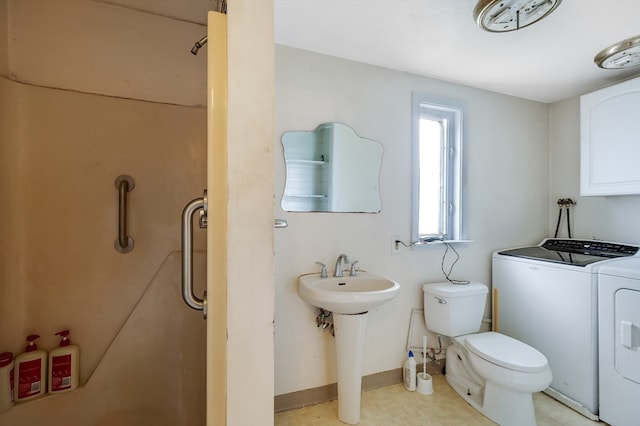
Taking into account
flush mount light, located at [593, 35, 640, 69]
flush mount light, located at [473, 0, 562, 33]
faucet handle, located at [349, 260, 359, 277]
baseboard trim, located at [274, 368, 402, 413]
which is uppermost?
flush mount light, located at [593, 35, 640, 69]

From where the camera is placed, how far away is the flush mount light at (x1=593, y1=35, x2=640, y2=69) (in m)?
1.61

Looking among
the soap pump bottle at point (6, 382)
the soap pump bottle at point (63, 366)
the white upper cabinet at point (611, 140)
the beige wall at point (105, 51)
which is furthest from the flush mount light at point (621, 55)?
the soap pump bottle at point (6, 382)

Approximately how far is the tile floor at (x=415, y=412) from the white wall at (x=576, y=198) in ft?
4.43

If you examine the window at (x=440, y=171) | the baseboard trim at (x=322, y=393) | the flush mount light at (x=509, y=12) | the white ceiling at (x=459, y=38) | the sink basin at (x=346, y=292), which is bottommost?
the baseboard trim at (x=322, y=393)

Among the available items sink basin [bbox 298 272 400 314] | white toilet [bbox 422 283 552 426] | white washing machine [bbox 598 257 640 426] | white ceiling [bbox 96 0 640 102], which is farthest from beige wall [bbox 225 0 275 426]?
white washing machine [bbox 598 257 640 426]

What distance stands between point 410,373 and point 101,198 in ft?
7.05

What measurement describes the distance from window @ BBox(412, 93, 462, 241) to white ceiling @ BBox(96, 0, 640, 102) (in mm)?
290

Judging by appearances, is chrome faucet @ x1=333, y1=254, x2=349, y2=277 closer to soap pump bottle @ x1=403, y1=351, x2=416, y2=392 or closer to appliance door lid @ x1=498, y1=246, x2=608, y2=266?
soap pump bottle @ x1=403, y1=351, x2=416, y2=392

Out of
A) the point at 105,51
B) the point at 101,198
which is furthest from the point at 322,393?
the point at 105,51

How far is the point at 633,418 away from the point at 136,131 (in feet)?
10.1

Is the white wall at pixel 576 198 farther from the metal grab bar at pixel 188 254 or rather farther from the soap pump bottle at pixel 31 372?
the soap pump bottle at pixel 31 372

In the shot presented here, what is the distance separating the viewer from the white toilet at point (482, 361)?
4.99 ft

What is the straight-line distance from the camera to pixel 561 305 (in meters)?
1.87

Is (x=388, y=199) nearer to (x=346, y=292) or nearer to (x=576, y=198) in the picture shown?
(x=346, y=292)
